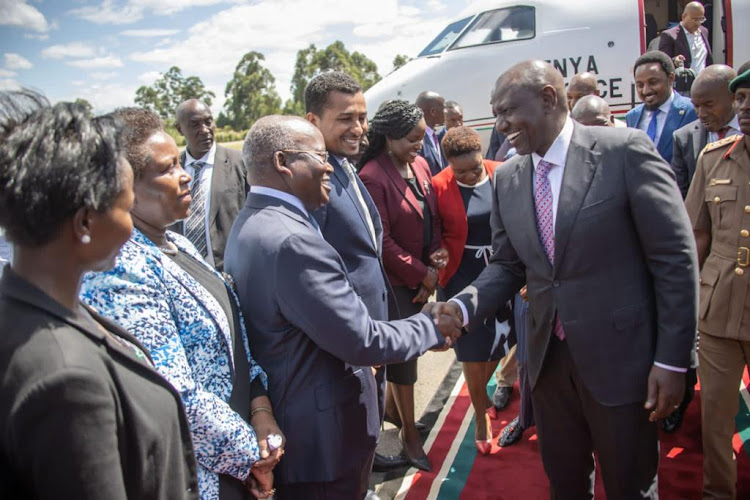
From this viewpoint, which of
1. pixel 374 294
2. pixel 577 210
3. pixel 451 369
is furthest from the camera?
pixel 451 369

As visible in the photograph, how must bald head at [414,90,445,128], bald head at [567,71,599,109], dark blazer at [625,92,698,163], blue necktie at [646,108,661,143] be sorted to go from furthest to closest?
1. bald head at [414,90,445,128]
2. bald head at [567,71,599,109]
3. blue necktie at [646,108,661,143]
4. dark blazer at [625,92,698,163]

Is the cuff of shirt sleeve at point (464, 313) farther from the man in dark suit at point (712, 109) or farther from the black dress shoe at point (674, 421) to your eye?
the man in dark suit at point (712, 109)

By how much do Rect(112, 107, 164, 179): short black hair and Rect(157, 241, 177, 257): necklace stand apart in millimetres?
237

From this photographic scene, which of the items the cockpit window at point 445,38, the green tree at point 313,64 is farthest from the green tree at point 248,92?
the cockpit window at point 445,38

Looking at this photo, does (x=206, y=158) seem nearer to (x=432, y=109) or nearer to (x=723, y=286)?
(x=432, y=109)

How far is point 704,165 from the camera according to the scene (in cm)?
299

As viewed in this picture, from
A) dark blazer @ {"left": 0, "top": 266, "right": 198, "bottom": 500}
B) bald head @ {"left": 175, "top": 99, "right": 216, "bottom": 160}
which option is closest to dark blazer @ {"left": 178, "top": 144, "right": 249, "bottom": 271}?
bald head @ {"left": 175, "top": 99, "right": 216, "bottom": 160}

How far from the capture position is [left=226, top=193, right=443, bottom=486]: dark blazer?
1.92 meters

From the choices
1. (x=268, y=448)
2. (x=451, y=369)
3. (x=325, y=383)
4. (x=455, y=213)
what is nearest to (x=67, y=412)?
(x=268, y=448)

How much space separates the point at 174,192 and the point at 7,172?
799mm

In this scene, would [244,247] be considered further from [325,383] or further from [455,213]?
[455,213]

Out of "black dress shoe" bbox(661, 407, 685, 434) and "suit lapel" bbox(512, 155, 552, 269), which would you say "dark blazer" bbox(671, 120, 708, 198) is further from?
"suit lapel" bbox(512, 155, 552, 269)

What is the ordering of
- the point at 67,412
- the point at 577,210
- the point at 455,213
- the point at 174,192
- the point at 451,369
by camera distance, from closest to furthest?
the point at 67,412 → the point at 174,192 → the point at 577,210 → the point at 455,213 → the point at 451,369

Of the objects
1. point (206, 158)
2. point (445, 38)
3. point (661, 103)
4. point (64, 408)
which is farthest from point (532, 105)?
point (445, 38)
